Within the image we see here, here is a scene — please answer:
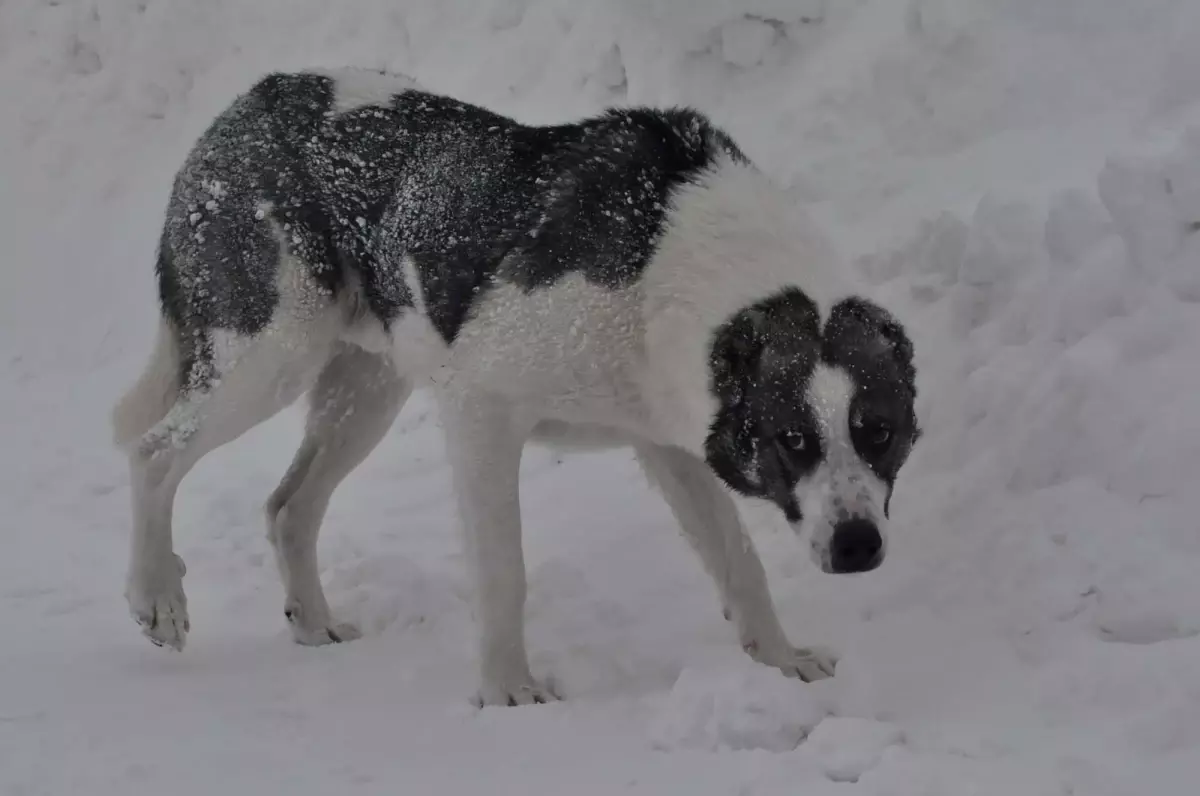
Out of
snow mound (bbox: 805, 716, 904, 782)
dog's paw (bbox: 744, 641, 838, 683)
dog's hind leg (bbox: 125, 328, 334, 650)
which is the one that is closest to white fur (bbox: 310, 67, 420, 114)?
dog's hind leg (bbox: 125, 328, 334, 650)

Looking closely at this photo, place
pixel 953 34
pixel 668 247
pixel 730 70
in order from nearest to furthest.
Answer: pixel 668 247 → pixel 953 34 → pixel 730 70

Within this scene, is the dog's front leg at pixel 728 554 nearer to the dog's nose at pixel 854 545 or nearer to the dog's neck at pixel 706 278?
the dog's neck at pixel 706 278

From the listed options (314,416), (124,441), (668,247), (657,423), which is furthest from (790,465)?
(124,441)

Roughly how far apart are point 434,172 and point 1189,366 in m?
2.24

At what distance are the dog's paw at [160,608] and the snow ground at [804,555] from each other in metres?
0.08

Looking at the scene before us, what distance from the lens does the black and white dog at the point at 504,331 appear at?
9.75 feet

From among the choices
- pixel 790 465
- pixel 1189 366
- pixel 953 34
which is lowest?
pixel 790 465

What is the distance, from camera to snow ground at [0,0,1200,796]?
9.00ft

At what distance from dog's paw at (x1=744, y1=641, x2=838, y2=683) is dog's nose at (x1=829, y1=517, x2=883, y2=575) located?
62 centimetres

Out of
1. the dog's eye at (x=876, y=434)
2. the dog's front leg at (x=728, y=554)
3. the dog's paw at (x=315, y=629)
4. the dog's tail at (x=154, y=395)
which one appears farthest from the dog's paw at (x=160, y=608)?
the dog's eye at (x=876, y=434)

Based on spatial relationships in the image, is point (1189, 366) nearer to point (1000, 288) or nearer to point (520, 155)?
point (1000, 288)

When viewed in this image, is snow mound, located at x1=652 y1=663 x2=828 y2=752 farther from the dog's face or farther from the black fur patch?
the black fur patch

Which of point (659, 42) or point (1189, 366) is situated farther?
point (659, 42)

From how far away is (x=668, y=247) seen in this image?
3.24 metres
